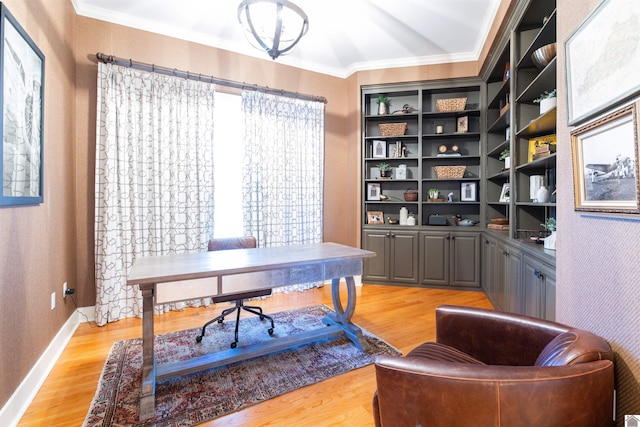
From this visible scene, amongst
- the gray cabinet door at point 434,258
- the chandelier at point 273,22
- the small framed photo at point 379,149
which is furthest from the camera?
the small framed photo at point 379,149

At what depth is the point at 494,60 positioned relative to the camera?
3.29 metres

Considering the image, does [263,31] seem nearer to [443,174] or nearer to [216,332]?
[216,332]

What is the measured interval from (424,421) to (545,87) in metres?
2.75

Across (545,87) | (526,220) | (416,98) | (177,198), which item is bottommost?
(526,220)

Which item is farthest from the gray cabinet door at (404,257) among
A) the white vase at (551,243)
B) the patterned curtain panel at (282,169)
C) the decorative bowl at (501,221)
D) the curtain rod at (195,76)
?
the curtain rod at (195,76)

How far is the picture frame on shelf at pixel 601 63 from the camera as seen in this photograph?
3.15 feet

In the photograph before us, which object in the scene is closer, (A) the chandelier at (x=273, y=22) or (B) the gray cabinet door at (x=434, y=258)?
(A) the chandelier at (x=273, y=22)

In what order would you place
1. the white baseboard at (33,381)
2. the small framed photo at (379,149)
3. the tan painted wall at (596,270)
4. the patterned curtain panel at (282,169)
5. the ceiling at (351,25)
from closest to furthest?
the tan painted wall at (596,270), the white baseboard at (33,381), the ceiling at (351,25), the patterned curtain panel at (282,169), the small framed photo at (379,149)

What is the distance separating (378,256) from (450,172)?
5.01 feet

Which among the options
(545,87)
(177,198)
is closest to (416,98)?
(545,87)

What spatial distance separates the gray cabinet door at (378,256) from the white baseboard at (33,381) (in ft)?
10.9

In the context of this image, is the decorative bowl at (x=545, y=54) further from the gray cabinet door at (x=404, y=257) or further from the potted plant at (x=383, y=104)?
the gray cabinet door at (x=404, y=257)

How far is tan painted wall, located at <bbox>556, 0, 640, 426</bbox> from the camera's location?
96cm

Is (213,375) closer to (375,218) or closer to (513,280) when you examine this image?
(513,280)
